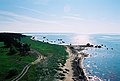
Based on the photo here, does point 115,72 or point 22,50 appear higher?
point 22,50

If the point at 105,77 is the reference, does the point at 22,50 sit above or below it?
above

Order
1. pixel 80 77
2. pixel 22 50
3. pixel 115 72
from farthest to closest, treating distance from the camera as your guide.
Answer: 1. pixel 22 50
2. pixel 115 72
3. pixel 80 77

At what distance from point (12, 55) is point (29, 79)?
173 feet

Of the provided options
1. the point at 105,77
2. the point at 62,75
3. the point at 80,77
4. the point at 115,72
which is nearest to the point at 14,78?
the point at 62,75

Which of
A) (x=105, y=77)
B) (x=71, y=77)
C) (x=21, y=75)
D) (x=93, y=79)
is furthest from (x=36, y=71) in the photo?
(x=105, y=77)

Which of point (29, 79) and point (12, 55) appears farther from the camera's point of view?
point (12, 55)

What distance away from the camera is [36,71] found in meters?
92.0

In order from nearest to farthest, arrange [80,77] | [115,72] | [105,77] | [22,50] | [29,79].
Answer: [29,79]
[80,77]
[105,77]
[115,72]
[22,50]

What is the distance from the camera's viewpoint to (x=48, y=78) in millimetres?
83125

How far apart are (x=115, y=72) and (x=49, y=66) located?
3737 cm

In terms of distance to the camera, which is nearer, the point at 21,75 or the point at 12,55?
the point at 21,75

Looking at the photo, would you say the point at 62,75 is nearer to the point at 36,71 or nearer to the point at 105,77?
the point at 36,71

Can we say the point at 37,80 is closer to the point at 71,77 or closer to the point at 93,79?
the point at 71,77

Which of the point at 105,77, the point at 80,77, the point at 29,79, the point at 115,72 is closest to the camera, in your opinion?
the point at 29,79
